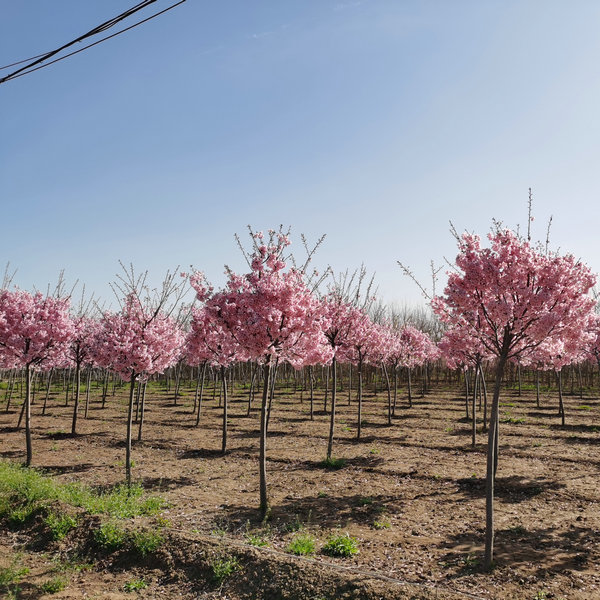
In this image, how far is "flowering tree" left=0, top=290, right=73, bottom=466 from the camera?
47.9ft

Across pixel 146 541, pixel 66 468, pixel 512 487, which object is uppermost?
pixel 512 487

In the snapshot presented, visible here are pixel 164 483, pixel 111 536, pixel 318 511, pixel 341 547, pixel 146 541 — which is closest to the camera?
pixel 341 547

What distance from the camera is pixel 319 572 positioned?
22.1 ft

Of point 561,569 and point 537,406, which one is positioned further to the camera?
point 537,406

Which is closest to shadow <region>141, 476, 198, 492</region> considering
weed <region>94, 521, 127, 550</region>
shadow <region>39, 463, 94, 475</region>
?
shadow <region>39, 463, 94, 475</region>

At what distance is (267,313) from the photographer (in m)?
9.26

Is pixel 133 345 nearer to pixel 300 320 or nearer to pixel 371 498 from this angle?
pixel 300 320

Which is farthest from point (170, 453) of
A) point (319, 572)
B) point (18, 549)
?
point (319, 572)

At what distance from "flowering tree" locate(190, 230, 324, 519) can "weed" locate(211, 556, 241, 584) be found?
206cm

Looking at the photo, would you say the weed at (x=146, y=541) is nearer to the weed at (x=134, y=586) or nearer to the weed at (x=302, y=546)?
the weed at (x=134, y=586)

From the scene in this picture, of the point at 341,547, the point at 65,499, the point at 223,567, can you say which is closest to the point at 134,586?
the point at 223,567

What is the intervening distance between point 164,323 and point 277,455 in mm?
5821

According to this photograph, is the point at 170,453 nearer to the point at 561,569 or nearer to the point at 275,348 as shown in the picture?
the point at 275,348

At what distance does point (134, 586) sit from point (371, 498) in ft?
18.5
